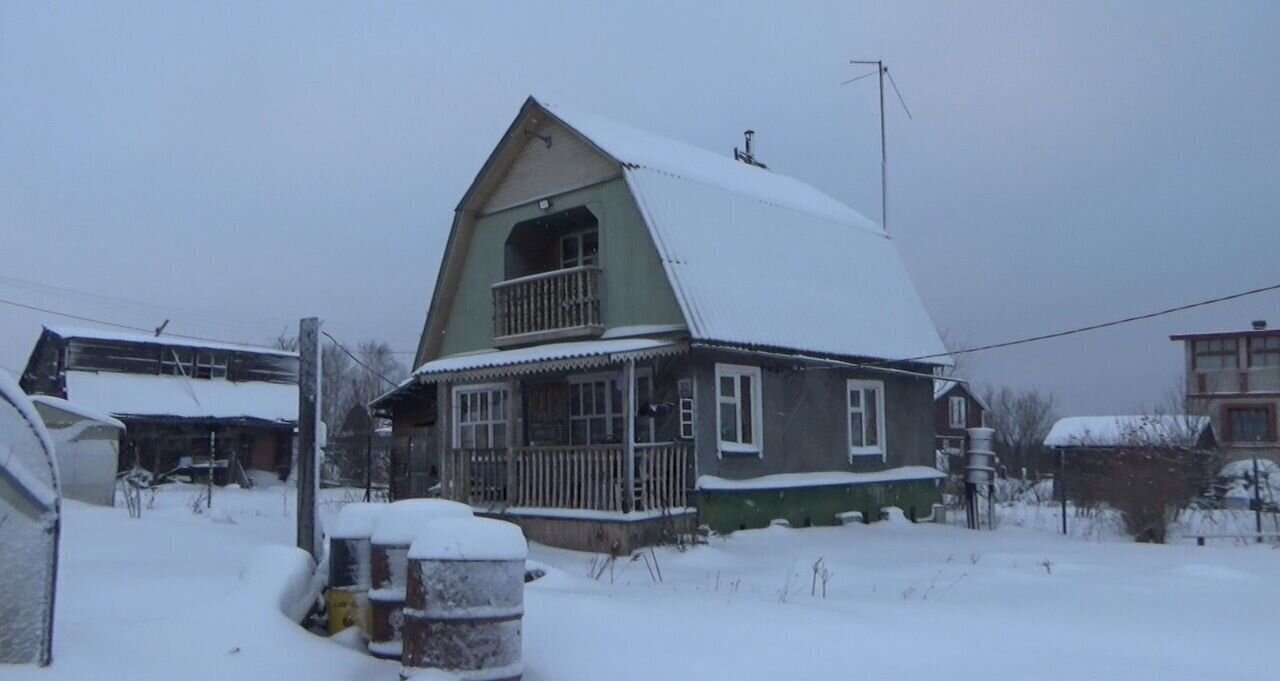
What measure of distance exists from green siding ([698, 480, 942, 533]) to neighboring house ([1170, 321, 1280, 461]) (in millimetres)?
28330

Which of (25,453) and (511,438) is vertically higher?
(25,453)

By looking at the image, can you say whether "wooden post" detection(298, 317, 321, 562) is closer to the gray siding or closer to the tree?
the gray siding

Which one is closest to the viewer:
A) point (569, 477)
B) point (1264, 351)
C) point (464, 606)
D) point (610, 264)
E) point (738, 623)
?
point (464, 606)

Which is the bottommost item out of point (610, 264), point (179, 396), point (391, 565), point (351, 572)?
point (351, 572)

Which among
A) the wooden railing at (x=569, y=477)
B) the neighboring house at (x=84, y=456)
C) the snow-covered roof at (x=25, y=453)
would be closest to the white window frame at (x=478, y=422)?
the wooden railing at (x=569, y=477)

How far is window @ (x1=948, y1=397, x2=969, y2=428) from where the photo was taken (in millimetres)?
49000

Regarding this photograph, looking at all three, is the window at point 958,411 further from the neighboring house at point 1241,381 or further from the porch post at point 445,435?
the porch post at point 445,435

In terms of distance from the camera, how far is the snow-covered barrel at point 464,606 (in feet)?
21.9

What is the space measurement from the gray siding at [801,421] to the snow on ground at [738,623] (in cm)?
404

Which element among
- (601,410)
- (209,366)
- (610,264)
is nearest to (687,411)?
(601,410)

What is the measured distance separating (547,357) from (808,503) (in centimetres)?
526

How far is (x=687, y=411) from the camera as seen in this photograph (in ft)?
54.1

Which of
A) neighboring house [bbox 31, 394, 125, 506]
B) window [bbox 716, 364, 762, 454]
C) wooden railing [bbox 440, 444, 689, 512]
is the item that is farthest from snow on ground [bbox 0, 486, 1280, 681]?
neighboring house [bbox 31, 394, 125, 506]

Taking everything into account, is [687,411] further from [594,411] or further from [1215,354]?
[1215,354]
